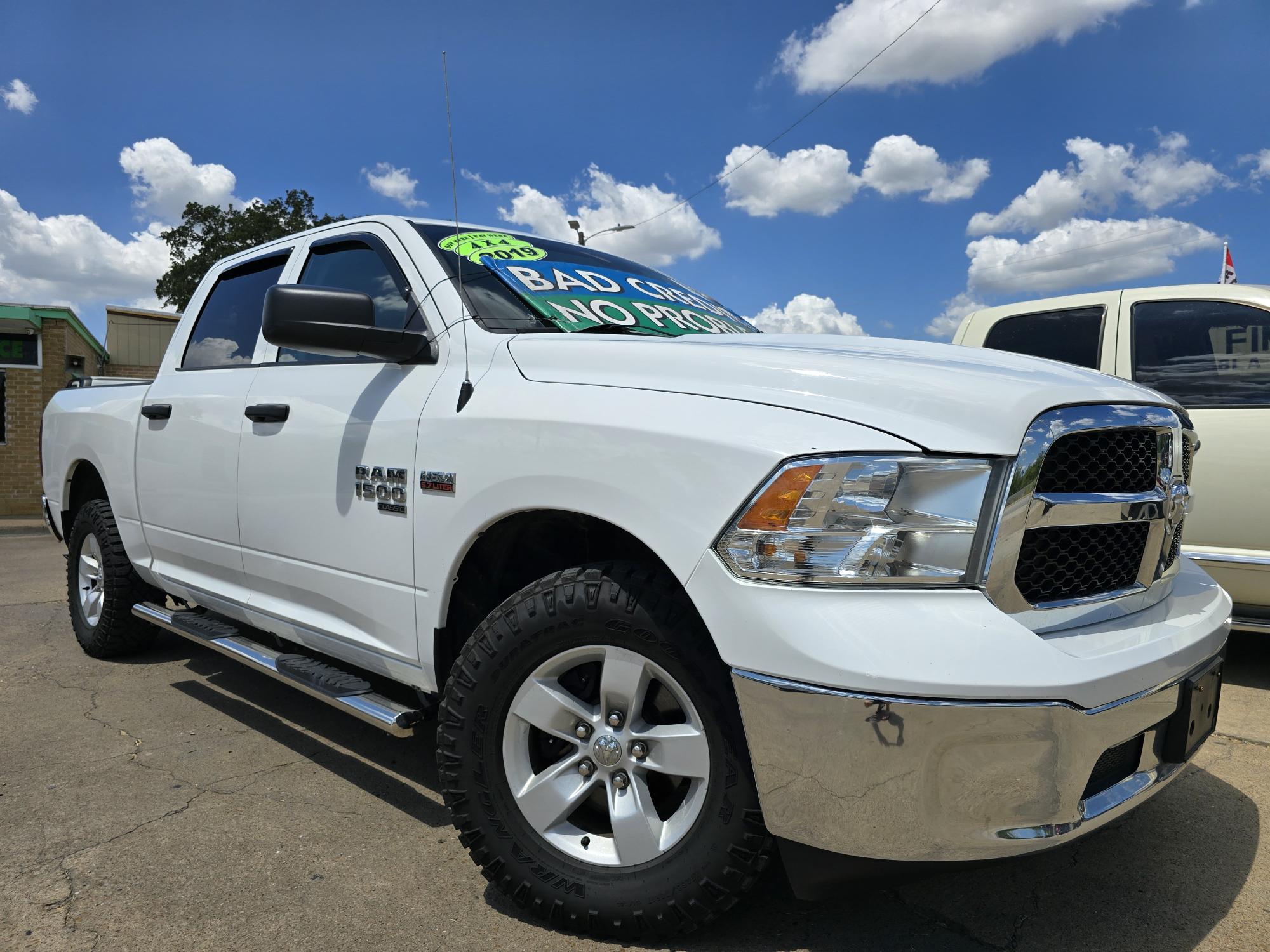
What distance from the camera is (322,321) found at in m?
2.49

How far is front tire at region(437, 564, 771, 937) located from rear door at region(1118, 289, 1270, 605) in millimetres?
3316

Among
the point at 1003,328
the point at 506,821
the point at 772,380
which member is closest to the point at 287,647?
the point at 506,821

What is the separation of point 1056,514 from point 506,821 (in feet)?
4.78

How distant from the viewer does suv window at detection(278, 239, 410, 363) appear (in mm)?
2945

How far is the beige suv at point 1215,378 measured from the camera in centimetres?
413

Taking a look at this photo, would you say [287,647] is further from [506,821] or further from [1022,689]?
[1022,689]

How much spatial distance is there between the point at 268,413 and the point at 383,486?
753mm

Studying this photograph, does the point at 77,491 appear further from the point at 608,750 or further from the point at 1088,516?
the point at 1088,516

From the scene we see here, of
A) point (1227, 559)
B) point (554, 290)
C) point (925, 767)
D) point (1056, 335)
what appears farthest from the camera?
point (1056, 335)

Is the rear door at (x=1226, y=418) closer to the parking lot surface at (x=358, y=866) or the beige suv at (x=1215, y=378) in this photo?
the beige suv at (x=1215, y=378)

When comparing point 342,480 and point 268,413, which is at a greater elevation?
point 268,413


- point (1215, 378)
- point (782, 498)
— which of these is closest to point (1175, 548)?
point (782, 498)

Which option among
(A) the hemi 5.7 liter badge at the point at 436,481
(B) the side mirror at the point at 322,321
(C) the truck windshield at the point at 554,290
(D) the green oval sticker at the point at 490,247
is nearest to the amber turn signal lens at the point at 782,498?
(A) the hemi 5.7 liter badge at the point at 436,481

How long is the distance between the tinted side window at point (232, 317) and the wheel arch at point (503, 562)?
1655 millimetres
